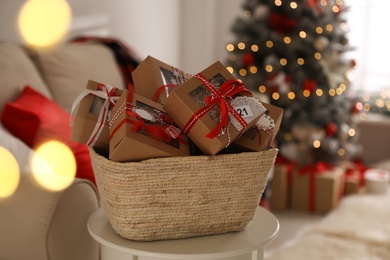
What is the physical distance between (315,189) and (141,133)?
246 centimetres

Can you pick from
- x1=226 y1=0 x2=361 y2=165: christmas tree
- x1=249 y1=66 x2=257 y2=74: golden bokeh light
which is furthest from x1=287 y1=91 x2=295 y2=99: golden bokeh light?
x1=249 y1=66 x2=257 y2=74: golden bokeh light

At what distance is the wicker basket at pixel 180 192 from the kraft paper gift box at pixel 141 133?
0.02m

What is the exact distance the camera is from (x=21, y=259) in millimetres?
1414

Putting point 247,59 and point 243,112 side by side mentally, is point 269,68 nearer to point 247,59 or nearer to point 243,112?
point 247,59

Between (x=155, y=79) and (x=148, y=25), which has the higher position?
(x=155, y=79)

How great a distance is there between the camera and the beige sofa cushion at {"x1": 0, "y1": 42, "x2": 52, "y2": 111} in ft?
6.60

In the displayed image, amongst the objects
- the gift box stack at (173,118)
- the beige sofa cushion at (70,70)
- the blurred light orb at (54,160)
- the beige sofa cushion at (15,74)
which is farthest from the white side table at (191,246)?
the beige sofa cushion at (70,70)

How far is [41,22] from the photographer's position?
2.79 m

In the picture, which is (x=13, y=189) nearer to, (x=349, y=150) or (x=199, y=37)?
(x=349, y=150)

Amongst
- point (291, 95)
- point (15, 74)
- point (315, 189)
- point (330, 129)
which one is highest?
point (15, 74)

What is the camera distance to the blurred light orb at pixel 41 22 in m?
2.72

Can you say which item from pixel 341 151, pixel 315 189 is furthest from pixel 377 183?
pixel 315 189

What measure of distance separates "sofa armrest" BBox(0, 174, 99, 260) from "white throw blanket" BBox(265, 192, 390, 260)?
1.50 meters

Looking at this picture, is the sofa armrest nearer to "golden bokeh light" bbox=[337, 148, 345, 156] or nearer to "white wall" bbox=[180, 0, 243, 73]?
"golden bokeh light" bbox=[337, 148, 345, 156]
